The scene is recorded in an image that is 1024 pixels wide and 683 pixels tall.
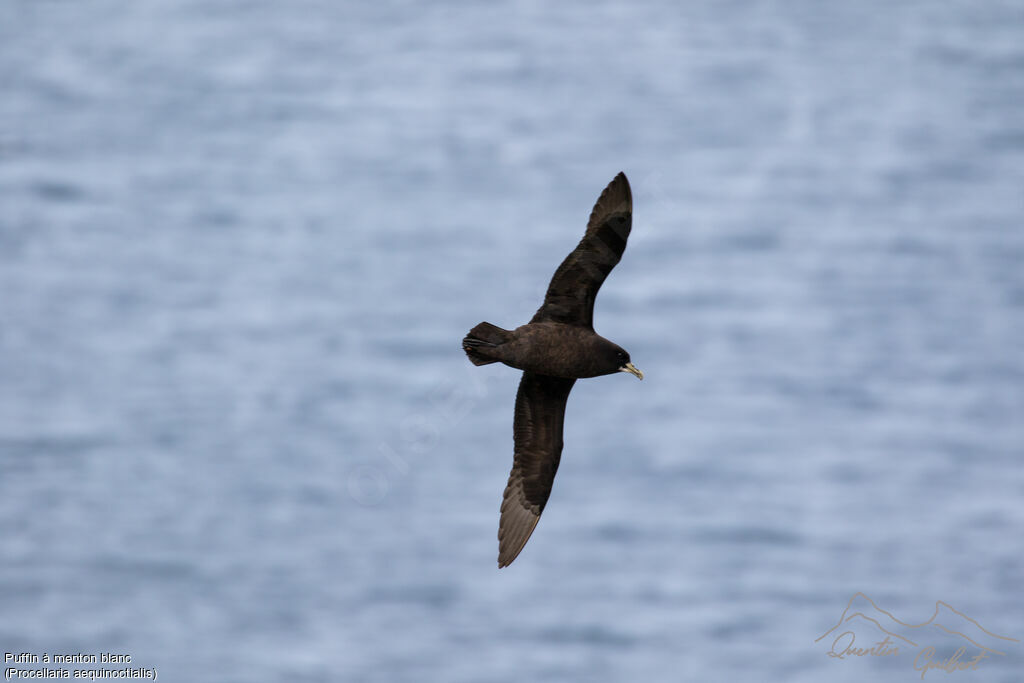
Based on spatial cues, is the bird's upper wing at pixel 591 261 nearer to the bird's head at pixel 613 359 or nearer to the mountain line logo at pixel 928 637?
the bird's head at pixel 613 359

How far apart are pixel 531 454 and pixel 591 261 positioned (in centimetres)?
251

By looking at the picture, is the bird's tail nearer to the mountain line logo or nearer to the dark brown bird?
the dark brown bird

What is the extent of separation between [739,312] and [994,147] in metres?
25.2

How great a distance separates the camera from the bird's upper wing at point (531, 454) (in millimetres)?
16016

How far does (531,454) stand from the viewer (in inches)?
641

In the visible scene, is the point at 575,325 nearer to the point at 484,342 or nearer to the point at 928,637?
the point at 484,342

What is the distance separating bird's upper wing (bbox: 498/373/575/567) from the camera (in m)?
16.0

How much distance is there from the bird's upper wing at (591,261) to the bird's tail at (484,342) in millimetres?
516

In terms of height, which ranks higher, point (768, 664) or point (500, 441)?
point (500, 441)

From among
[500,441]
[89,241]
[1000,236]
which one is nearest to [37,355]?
[89,241]

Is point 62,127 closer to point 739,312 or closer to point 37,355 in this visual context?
point 37,355

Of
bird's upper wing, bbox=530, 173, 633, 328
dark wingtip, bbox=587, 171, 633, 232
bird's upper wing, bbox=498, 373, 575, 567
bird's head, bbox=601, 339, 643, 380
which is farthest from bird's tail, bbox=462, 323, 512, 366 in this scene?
bird's upper wing, bbox=498, 373, 575, 567

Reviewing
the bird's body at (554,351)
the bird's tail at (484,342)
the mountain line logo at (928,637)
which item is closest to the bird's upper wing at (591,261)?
the bird's body at (554,351)

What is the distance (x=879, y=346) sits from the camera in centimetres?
9969
